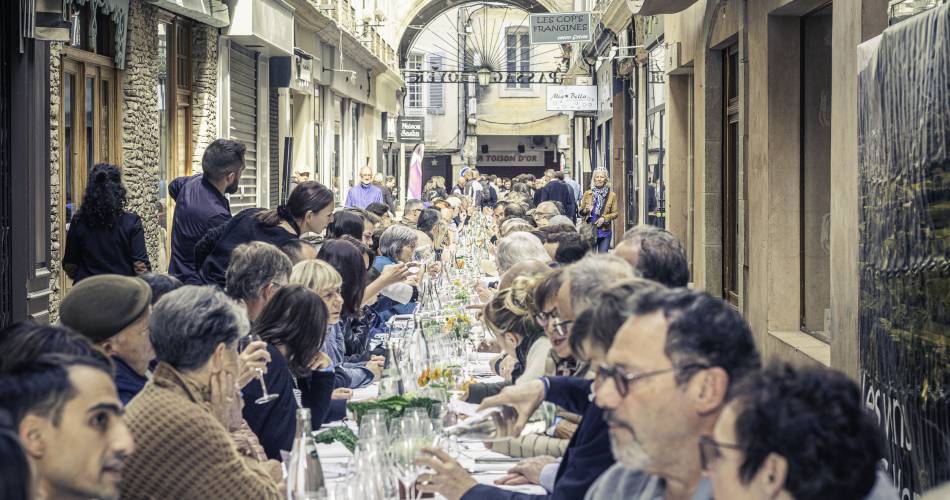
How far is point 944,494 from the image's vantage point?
13.9 feet

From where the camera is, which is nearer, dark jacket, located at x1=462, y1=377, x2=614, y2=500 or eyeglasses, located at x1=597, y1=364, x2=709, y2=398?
eyeglasses, located at x1=597, y1=364, x2=709, y2=398

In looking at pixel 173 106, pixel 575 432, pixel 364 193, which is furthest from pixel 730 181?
pixel 575 432

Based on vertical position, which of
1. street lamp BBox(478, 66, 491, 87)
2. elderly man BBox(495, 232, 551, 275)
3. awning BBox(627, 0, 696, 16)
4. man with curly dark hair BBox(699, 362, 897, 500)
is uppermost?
street lamp BBox(478, 66, 491, 87)

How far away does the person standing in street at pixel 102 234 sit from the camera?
8.53 meters

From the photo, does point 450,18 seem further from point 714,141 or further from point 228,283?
point 228,283

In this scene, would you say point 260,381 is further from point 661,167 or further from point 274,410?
point 661,167

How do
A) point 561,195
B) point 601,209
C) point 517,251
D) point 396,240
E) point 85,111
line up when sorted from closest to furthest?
point 517,251, point 396,240, point 85,111, point 601,209, point 561,195

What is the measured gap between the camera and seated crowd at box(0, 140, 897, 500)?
6.57ft

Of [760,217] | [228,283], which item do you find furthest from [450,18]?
[228,283]

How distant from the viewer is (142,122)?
11.8m

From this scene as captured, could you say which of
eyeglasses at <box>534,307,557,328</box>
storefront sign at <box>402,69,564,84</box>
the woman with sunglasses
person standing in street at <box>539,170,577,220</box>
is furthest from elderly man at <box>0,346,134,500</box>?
storefront sign at <box>402,69,564,84</box>

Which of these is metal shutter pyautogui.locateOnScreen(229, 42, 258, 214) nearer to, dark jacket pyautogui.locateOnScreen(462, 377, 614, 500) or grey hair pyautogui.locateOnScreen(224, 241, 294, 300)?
grey hair pyautogui.locateOnScreen(224, 241, 294, 300)

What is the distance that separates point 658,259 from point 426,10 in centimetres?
3567

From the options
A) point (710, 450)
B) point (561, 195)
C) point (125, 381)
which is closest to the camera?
point (710, 450)
